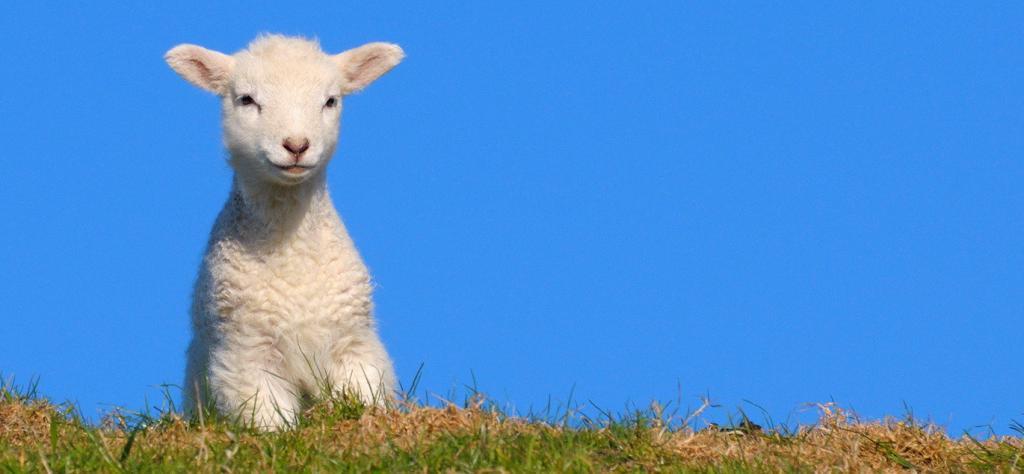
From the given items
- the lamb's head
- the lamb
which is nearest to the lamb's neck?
the lamb

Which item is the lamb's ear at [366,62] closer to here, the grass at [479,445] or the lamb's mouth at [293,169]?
the lamb's mouth at [293,169]

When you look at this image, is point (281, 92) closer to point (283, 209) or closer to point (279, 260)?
point (283, 209)

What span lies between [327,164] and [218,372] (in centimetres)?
158

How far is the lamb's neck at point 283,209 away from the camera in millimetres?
9445

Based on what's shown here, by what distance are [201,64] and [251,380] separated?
2.27m

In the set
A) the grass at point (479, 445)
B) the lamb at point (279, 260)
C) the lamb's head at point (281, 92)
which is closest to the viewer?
the grass at point (479, 445)

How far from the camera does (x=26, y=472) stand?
6715mm

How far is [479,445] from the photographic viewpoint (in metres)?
6.70

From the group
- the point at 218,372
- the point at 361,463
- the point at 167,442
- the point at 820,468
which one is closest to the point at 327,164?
the point at 218,372

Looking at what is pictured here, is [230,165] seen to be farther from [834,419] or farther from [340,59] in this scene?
[834,419]

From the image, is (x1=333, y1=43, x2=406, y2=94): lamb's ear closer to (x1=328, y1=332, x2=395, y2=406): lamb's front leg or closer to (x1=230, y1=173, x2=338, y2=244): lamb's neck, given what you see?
(x1=230, y1=173, x2=338, y2=244): lamb's neck

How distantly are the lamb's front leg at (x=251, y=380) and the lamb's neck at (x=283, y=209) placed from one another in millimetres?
782

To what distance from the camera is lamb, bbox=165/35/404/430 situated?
9.12 meters

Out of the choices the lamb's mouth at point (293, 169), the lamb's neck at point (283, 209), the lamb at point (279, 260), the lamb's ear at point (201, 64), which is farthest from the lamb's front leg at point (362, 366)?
the lamb's ear at point (201, 64)
